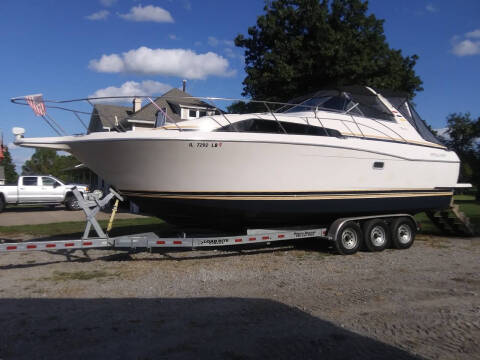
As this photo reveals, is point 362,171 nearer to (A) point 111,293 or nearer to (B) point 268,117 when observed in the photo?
(B) point 268,117

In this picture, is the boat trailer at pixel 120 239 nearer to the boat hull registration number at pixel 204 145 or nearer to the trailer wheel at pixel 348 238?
the trailer wheel at pixel 348 238

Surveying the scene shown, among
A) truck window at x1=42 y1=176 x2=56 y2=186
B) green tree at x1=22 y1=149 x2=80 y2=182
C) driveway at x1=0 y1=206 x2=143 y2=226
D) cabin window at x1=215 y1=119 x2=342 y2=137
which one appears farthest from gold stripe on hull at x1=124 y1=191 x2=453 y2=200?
green tree at x1=22 y1=149 x2=80 y2=182

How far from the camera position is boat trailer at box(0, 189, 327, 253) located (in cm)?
605

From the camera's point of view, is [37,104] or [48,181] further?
[48,181]

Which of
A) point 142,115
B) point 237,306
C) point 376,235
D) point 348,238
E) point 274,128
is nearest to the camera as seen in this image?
point 237,306

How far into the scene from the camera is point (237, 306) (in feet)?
15.6

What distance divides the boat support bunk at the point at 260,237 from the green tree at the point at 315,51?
11625 millimetres

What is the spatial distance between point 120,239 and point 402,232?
18.3 ft

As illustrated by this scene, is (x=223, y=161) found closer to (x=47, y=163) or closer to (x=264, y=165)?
(x=264, y=165)

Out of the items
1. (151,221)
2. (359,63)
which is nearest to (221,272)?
(151,221)

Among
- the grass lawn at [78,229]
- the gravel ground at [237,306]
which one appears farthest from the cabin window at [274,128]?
the grass lawn at [78,229]

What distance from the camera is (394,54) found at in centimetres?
2089

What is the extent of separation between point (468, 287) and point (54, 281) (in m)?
5.66

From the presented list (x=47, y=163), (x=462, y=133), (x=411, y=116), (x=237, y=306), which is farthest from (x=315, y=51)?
(x=47, y=163)
